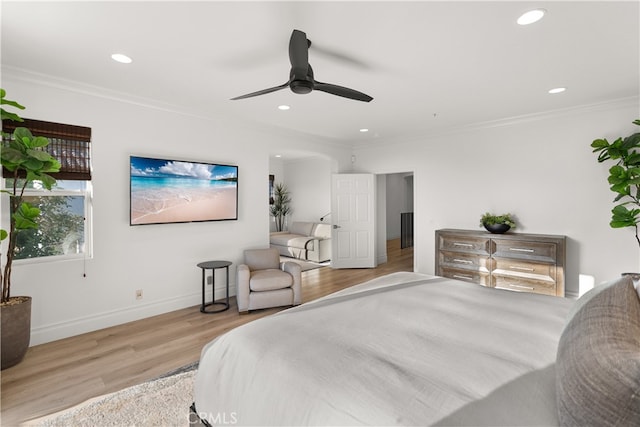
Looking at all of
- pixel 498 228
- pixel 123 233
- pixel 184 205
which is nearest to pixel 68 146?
pixel 123 233

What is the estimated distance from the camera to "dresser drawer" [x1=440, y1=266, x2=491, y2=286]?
4477 millimetres

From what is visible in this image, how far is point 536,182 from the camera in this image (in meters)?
4.46

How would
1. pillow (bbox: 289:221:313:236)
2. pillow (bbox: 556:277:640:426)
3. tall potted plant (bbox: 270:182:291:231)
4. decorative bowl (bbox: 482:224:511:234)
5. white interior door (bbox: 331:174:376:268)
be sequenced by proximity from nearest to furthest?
pillow (bbox: 556:277:640:426), decorative bowl (bbox: 482:224:511:234), white interior door (bbox: 331:174:376:268), pillow (bbox: 289:221:313:236), tall potted plant (bbox: 270:182:291:231)

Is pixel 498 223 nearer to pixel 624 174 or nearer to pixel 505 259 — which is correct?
pixel 505 259

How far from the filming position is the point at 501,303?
1.96m

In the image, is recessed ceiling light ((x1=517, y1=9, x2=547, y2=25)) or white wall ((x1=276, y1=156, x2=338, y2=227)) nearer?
recessed ceiling light ((x1=517, y1=9, x2=547, y2=25))

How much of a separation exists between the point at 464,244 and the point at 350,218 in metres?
2.34

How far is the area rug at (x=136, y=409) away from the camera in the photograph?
75.6 inches

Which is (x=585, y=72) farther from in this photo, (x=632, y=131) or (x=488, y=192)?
(x=488, y=192)

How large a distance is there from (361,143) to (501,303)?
4.92 m

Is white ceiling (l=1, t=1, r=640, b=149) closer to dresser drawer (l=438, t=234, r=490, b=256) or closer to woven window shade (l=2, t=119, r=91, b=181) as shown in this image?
woven window shade (l=2, t=119, r=91, b=181)

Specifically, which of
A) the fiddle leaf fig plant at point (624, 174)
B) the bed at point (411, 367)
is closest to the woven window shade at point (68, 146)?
the bed at point (411, 367)

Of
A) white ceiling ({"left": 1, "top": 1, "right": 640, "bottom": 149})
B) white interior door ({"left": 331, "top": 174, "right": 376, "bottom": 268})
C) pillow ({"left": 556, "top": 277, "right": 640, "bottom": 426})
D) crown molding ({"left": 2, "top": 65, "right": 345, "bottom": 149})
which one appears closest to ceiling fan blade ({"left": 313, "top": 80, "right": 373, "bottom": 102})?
white ceiling ({"left": 1, "top": 1, "right": 640, "bottom": 149})

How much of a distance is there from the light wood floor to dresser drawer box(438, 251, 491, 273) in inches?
108
